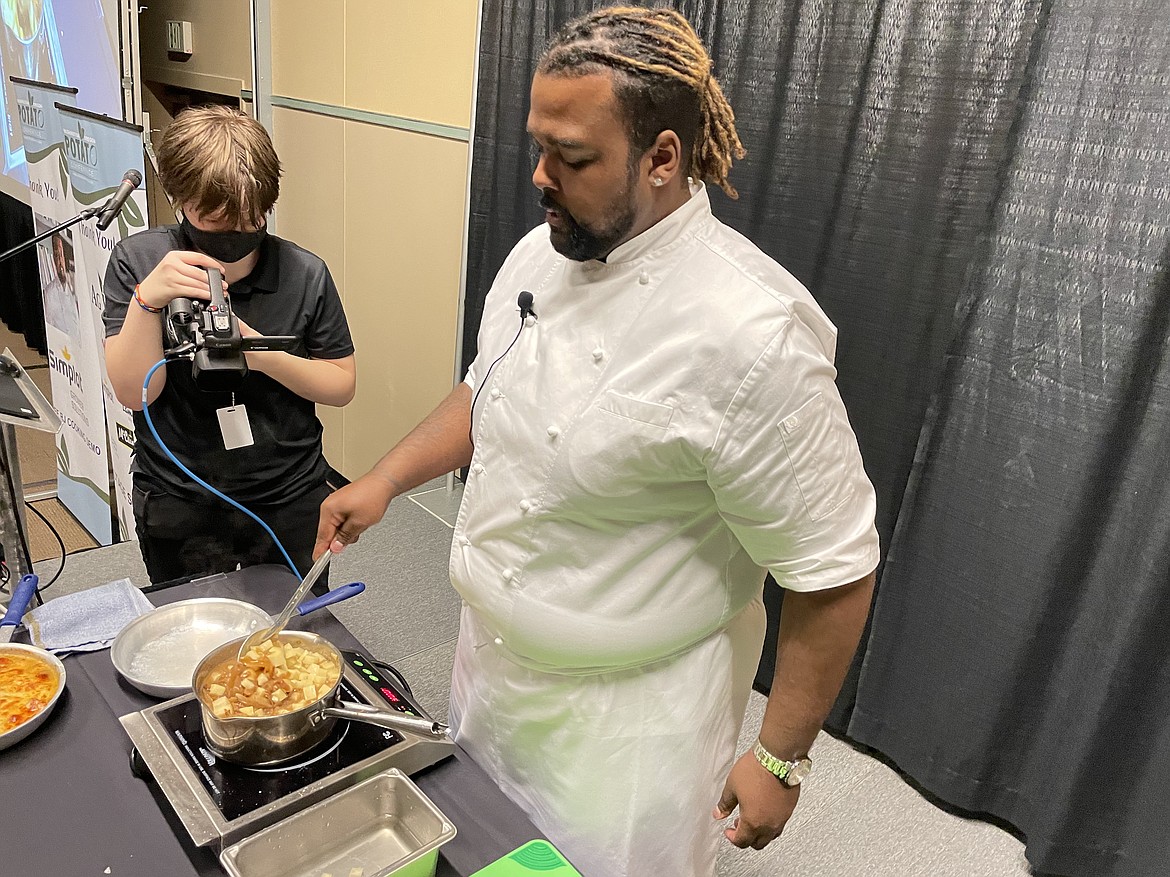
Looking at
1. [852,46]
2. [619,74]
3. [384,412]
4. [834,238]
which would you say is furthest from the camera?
[384,412]

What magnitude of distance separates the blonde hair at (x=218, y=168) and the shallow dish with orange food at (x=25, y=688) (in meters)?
0.73

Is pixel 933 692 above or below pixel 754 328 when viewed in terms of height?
below

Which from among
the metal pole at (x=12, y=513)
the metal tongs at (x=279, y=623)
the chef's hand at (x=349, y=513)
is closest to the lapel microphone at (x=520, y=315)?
the chef's hand at (x=349, y=513)

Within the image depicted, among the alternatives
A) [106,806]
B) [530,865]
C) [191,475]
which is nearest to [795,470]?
[530,865]

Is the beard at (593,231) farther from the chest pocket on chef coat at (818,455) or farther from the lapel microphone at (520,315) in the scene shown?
the chest pocket on chef coat at (818,455)

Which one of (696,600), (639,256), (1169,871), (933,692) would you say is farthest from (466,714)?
(1169,871)

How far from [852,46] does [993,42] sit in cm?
29

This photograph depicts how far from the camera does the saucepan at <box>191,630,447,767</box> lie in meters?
0.88

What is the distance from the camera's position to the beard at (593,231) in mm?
938

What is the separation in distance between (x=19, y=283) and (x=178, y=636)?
13.3ft

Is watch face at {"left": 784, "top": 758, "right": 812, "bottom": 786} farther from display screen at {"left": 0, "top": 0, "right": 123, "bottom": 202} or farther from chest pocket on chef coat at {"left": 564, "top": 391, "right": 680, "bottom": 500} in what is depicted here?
display screen at {"left": 0, "top": 0, "right": 123, "bottom": 202}

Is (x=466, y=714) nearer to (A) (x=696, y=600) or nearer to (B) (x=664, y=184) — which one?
(A) (x=696, y=600)

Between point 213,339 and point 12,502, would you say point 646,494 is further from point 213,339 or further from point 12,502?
point 12,502

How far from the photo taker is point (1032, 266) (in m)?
1.65
